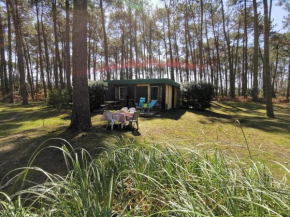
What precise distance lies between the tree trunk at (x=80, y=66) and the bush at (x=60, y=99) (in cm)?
622

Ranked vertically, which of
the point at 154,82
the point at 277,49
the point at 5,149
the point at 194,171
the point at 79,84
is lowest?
the point at 5,149

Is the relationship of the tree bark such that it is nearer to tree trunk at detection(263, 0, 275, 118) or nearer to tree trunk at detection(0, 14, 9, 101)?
tree trunk at detection(263, 0, 275, 118)

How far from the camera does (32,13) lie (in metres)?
15.2

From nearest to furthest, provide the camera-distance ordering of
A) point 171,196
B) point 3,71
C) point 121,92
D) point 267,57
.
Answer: point 171,196, point 267,57, point 121,92, point 3,71

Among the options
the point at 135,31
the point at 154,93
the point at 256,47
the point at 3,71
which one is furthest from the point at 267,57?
the point at 3,71

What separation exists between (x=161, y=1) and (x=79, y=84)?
715 inches

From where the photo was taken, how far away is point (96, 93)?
10641mm

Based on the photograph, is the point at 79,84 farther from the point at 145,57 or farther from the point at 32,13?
the point at 145,57

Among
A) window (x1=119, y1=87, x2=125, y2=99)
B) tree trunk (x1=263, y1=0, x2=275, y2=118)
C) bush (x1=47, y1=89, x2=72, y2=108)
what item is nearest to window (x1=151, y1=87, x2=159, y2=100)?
window (x1=119, y1=87, x2=125, y2=99)

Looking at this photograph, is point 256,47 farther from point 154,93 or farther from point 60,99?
point 60,99

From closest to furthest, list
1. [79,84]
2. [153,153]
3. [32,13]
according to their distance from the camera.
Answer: [153,153], [79,84], [32,13]

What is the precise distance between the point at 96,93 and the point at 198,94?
7.23 meters

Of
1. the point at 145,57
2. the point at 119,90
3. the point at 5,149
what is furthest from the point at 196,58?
the point at 5,149

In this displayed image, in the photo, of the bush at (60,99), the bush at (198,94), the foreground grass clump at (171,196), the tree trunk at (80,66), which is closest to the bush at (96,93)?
the bush at (60,99)
